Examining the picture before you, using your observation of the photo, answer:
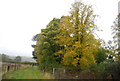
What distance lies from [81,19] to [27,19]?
5.45 metres

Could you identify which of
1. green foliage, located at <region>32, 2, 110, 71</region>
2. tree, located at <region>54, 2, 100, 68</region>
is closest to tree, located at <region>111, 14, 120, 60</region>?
green foliage, located at <region>32, 2, 110, 71</region>

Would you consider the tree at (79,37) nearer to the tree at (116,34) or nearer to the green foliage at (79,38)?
the green foliage at (79,38)

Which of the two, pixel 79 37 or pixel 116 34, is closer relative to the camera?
pixel 79 37

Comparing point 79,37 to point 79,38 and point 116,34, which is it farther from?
point 116,34

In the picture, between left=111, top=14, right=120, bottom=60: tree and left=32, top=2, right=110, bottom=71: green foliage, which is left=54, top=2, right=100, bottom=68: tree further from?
left=111, top=14, right=120, bottom=60: tree

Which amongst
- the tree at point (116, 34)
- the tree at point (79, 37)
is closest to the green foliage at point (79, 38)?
the tree at point (79, 37)

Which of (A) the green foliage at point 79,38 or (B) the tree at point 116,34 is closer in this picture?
(A) the green foliage at point 79,38

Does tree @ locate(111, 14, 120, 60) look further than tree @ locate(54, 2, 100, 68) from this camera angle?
Yes

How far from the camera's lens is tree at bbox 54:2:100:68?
11719mm

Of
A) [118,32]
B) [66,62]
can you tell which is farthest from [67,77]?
A: [118,32]

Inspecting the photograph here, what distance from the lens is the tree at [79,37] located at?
11.7 metres

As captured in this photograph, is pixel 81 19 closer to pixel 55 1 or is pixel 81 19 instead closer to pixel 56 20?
pixel 55 1

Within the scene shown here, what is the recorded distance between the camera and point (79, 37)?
12367 mm

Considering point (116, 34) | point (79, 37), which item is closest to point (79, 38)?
point (79, 37)
